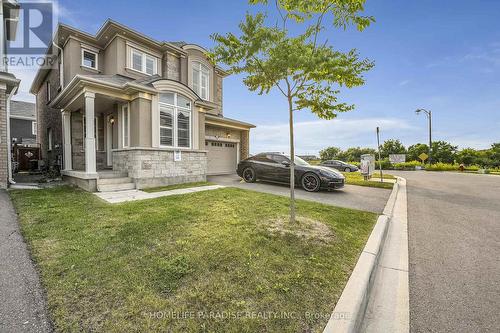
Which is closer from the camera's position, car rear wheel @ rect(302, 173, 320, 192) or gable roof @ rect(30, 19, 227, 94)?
car rear wheel @ rect(302, 173, 320, 192)

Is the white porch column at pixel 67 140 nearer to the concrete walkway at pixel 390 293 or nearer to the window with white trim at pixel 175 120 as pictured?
the window with white trim at pixel 175 120

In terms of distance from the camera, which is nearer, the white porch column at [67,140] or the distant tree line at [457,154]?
the white porch column at [67,140]

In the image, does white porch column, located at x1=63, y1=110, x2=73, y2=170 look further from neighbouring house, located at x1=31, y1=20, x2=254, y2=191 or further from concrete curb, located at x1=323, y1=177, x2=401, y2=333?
concrete curb, located at x1=323, y1=177, x2=401, y2=333

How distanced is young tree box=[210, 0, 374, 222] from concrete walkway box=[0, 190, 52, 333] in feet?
11.4

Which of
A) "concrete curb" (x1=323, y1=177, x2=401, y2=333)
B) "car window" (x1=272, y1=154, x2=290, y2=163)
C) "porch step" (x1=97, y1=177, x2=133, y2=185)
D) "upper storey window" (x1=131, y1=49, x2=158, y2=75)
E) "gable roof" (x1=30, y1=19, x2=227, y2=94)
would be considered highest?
"gable roof" (x1=30, y1=19, x2=227, y2=94)

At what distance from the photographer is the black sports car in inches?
322

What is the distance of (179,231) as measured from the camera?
12.0 ft

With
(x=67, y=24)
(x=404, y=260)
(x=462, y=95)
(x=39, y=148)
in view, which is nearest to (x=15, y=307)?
(x=404, y=260)

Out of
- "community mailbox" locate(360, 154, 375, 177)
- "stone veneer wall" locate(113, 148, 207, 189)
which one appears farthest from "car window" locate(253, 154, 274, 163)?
"community mailbox" locate(360, 154, 375, 177)

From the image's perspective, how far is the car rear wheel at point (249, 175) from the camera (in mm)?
10039

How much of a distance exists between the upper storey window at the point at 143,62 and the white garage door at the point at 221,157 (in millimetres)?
4918

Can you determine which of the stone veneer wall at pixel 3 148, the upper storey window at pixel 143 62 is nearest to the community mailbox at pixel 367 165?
the upper storey window at pixel 143 62

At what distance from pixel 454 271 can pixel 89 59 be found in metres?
15.2

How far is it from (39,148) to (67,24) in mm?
10130
